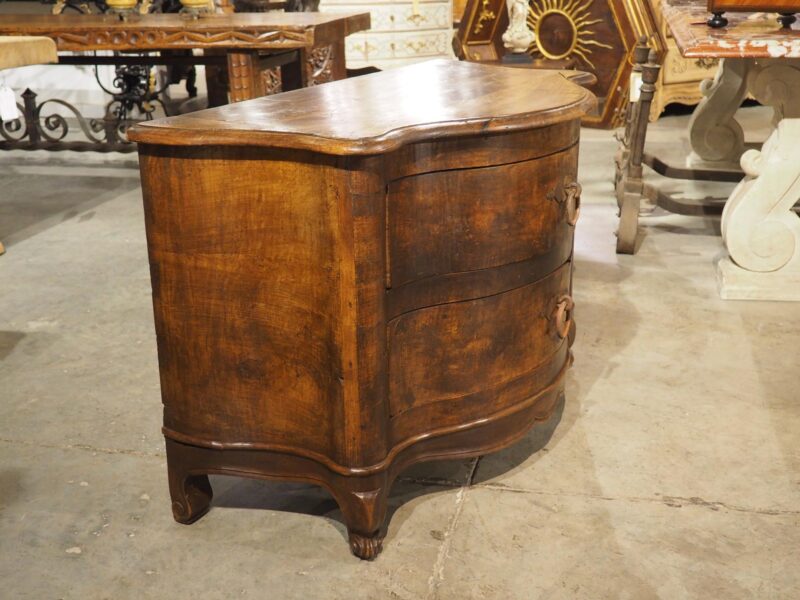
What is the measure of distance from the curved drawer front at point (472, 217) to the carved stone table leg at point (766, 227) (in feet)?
5.67

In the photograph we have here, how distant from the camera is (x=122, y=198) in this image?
5.40 m

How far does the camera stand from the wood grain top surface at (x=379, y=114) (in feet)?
5.93

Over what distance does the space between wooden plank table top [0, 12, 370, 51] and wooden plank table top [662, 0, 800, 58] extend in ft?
5.80

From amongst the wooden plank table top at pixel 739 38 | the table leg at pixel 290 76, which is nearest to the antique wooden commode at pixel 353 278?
the wooden plank table top at pixel 739 38

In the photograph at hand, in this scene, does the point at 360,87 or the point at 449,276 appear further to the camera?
the point at 360,87

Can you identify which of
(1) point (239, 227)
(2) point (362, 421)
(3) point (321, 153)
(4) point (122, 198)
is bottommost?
(4) point (122, 198)

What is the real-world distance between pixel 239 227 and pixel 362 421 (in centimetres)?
47

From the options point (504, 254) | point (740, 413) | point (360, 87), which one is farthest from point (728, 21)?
point (504, 254)

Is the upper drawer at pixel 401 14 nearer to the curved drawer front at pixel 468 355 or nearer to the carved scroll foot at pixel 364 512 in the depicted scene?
the curved drawer front at pixel 468 355

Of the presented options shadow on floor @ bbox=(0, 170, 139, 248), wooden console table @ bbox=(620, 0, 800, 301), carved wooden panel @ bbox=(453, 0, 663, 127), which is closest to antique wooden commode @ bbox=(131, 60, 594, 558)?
wooden console table @ bbox=(620, 0, 800, 301)

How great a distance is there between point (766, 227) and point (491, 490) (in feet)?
6.18

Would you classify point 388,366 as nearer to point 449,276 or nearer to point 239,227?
point 449,276

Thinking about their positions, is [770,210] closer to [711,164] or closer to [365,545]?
[711,164]

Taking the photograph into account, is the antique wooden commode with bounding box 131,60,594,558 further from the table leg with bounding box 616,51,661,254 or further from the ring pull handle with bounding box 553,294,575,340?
the table leg with bounding box 616,51,661,254
